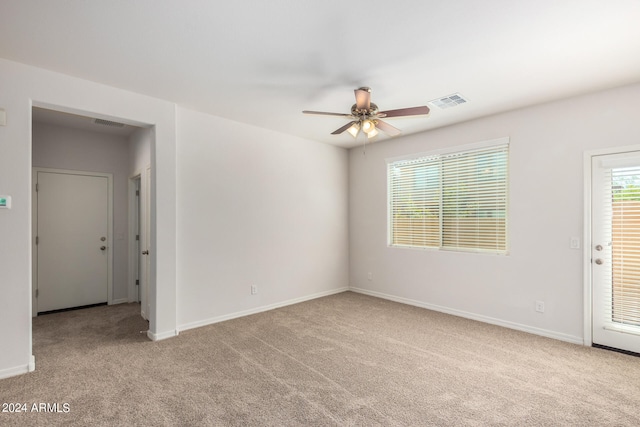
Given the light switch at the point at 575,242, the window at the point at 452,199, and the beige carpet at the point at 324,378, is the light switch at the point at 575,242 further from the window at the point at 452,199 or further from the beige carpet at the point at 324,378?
the beige carpet at the point at 324,378

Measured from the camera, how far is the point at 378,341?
135 inches

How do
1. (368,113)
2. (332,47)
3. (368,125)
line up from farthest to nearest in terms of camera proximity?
1. (368,125)
2. (368,113)
3. (332,47)

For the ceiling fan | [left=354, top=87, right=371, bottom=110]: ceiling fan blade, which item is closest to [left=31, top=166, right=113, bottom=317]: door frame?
the ceiling fan

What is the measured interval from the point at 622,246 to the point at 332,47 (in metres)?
3.50

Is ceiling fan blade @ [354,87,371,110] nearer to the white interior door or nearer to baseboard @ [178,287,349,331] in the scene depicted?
baseboard @ [178,287,349,331]

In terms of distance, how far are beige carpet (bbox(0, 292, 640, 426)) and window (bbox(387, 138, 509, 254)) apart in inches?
48.4

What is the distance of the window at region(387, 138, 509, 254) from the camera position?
406cm

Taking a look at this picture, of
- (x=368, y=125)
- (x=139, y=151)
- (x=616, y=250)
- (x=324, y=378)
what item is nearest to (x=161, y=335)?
(x=324, y=378)

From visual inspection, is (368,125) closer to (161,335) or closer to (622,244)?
(622,244)

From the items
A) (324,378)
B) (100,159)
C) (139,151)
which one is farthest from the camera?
(100,159)

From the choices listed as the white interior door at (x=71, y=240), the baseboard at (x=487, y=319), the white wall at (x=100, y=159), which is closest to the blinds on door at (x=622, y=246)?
the baseboard at (x=487, y=319)

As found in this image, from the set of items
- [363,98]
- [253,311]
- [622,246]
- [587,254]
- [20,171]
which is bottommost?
[253,311]

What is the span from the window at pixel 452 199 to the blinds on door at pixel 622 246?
38.9 inches

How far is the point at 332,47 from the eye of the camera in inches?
97.0
